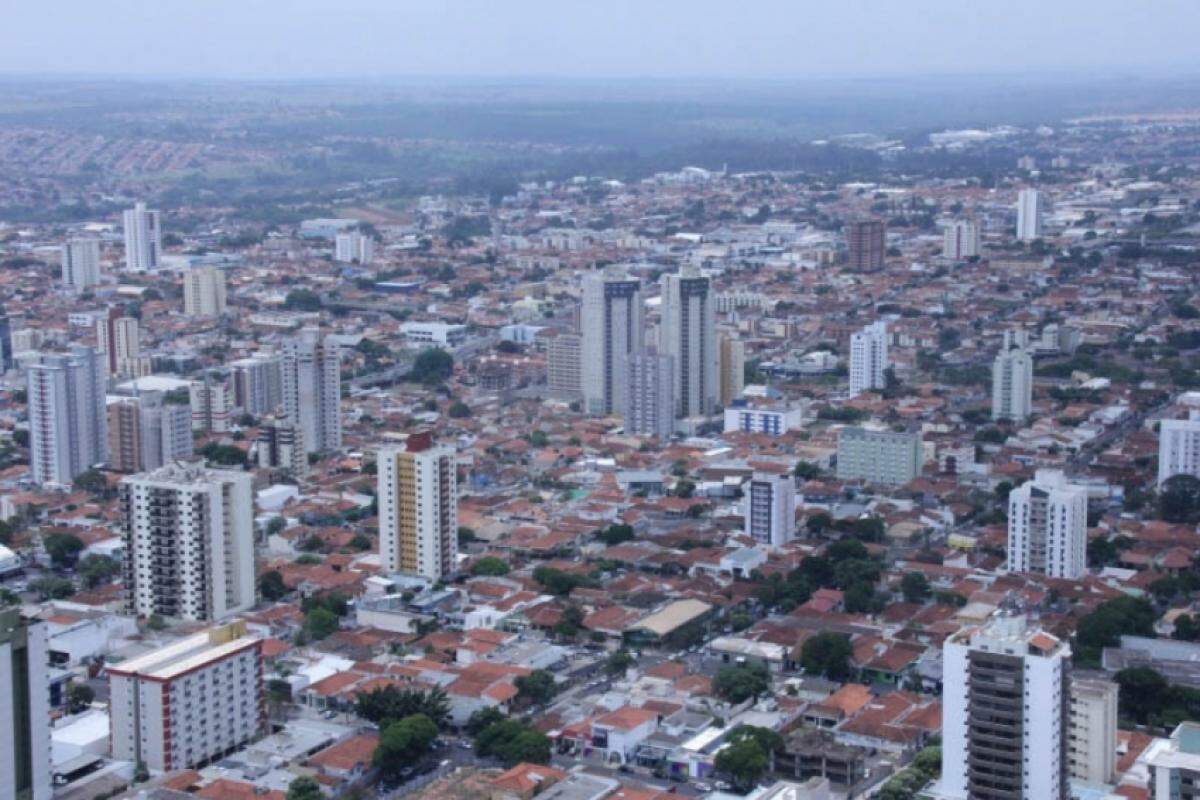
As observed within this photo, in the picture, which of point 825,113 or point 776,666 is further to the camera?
point 825,113

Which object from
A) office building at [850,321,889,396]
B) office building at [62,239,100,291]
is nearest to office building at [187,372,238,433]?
office building at [850,321,889,396]

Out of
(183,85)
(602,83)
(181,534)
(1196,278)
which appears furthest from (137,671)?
(602,83)

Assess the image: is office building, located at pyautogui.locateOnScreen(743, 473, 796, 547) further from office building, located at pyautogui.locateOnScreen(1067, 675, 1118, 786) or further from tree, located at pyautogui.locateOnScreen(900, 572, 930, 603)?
office building, located at pyautogui.locateOnScreen(1067, 675, 1118, 786)

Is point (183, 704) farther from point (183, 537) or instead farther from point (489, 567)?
point (489, 567)

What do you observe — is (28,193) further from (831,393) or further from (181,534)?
(181,534)

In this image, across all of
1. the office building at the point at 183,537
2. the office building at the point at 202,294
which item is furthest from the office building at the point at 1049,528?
the office building at the point at 202,294

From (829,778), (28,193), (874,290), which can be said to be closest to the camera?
(829,778)

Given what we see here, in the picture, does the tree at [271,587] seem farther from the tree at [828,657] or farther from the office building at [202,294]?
the office building at [202,294]
